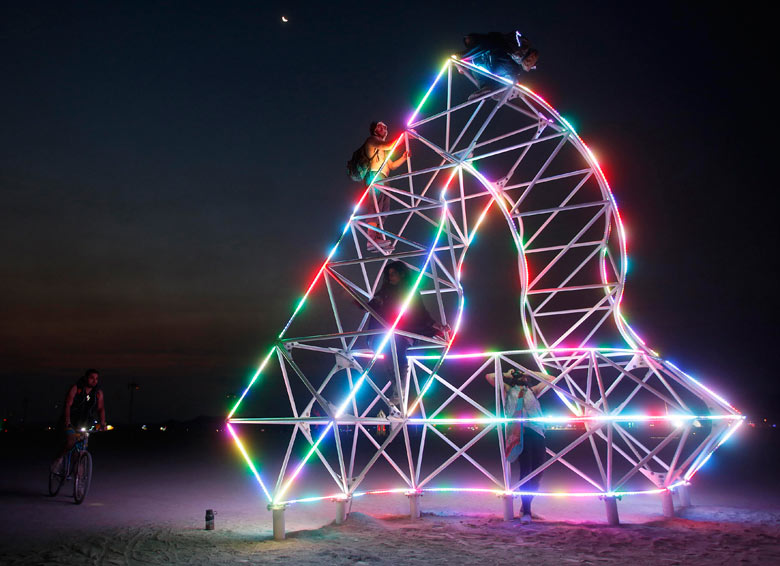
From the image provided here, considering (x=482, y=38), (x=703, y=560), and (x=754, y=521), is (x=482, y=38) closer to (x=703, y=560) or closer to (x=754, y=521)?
(x=703, y=560)

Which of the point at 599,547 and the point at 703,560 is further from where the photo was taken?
the point at 599,547

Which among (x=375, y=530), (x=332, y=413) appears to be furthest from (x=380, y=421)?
(x=375, y=530)

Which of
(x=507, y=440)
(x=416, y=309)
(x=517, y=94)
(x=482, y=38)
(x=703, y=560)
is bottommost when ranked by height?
(x=703, y=560)

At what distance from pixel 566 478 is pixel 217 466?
487 inches

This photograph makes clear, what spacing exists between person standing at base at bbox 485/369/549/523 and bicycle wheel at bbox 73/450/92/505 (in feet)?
24.2

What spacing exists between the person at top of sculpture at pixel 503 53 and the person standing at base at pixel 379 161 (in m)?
1.54

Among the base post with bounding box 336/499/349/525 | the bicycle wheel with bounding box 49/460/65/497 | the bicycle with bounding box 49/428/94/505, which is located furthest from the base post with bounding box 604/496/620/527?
the bicycle wheel with bounding box 49/460/65/497

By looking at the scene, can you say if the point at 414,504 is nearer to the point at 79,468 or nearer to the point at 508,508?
the point at 508,508

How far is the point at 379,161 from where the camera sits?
30.7 ft

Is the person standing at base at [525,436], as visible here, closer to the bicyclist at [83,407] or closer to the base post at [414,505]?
the base post at [414,505]

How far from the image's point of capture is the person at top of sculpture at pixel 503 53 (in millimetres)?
8492

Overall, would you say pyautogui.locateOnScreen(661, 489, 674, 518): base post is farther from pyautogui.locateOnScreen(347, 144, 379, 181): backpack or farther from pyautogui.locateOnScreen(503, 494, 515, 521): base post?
pyautogui.locateOnScreen(347, 144, 379, 181): backpack

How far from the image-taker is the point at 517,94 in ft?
28.6

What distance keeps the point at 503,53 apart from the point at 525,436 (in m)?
5.80
